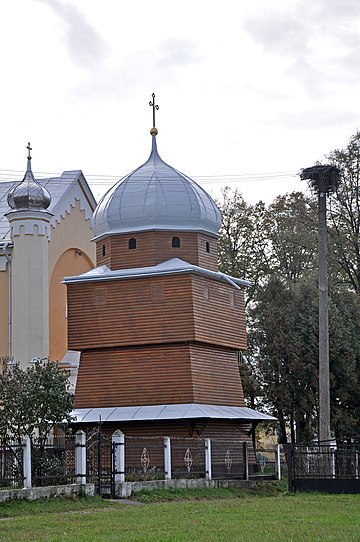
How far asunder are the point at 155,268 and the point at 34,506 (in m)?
13.8

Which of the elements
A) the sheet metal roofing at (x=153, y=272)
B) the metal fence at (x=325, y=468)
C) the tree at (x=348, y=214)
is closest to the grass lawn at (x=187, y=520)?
the metal fence at (x=325, y=468)

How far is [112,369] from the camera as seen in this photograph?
34219 mm

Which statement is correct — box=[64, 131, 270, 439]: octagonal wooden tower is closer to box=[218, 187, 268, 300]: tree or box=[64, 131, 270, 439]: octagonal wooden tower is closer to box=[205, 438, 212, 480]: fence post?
box=[205, 438, 212, 480]: fence post

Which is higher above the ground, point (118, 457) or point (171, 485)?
point (118, 457)

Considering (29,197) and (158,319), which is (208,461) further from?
(29,197)

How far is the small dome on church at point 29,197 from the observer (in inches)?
1523

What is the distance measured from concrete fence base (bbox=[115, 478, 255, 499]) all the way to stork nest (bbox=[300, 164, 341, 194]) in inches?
374

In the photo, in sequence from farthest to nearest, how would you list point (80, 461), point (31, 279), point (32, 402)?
point (31, 279)
point (32, 402)
point (80, 461)

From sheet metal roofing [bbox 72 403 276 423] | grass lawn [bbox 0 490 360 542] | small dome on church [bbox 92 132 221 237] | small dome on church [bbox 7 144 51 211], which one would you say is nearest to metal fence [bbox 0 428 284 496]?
sheet metal roofing [bbox 72 403 276 423]

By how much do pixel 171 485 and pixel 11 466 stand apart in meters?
5.69

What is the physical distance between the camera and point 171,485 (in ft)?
91.1

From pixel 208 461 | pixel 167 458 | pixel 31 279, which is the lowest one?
pixel 208 461

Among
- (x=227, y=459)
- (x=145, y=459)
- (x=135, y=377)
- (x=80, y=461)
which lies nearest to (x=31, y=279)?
(x=135, y=377)

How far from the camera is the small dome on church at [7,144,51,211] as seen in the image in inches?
1523
